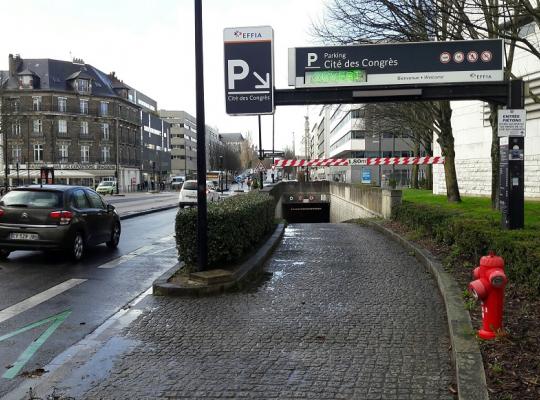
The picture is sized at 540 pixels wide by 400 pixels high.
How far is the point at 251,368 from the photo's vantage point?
4414 millimetres

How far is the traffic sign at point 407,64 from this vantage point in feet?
32.7

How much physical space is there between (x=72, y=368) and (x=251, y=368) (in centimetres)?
153

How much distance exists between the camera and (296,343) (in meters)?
5.06

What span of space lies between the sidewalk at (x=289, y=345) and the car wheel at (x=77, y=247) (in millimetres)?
3455

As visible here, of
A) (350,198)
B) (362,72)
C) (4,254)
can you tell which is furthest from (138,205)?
(362,72)

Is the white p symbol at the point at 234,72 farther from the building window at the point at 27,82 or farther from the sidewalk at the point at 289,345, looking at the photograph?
the building window at the point at 27,82

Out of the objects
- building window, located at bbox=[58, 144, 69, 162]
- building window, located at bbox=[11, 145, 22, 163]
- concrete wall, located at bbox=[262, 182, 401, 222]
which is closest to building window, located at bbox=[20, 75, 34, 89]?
building window, located at bbox=[11, 145, 22, 163]

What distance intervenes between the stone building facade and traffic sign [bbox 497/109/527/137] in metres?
62.5

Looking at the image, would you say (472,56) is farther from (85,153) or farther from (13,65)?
(13,65)

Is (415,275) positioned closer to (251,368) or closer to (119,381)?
(251,368)

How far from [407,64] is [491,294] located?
21.3 feet

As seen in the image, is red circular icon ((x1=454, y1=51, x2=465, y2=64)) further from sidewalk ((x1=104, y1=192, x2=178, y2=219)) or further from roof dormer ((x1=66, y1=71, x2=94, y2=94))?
roof dormer ((x1=66, y1=71, x2=94, y2=94))

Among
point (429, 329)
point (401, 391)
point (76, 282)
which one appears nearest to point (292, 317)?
point (429, 329)

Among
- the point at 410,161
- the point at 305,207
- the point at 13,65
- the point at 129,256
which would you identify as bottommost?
the point at 305,207
